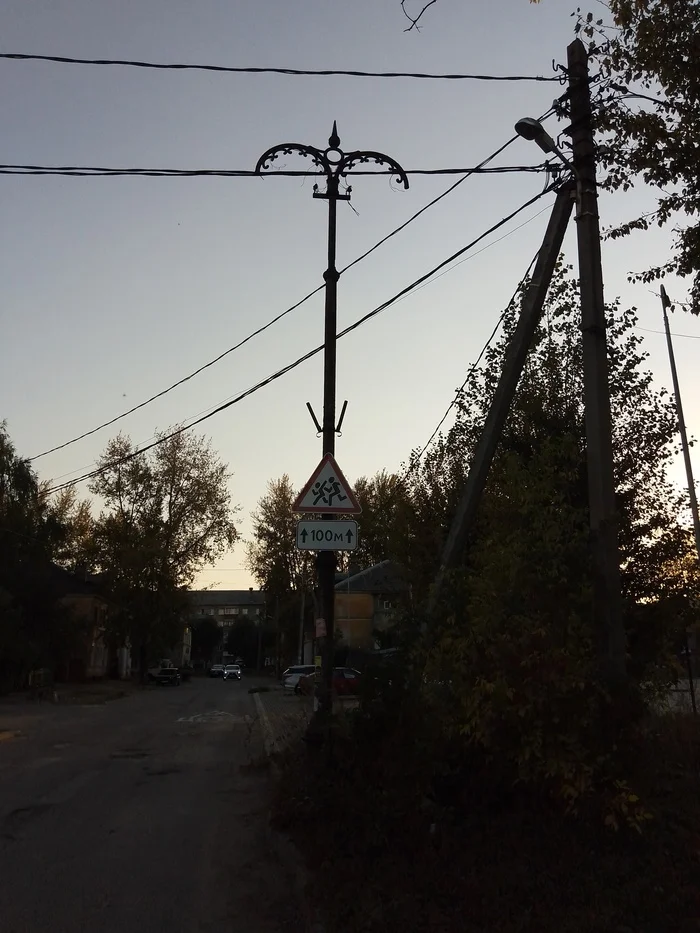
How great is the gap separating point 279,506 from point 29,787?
161ft

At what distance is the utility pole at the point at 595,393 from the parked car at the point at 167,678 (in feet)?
179

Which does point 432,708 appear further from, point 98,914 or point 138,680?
point 138,680

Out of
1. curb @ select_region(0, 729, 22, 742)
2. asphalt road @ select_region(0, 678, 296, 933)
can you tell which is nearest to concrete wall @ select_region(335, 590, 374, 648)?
curb @ select_region(0, 729, 22, 742)

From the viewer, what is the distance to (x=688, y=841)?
651 cm

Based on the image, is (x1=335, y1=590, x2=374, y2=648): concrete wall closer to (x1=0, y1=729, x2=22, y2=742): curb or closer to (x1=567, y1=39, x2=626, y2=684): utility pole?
(x1=0, y1=729, x2=22, y2=742): curb

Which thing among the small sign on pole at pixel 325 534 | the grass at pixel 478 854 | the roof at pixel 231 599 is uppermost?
the roof at pixel 231 599

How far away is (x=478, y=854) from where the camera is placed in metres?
6.05

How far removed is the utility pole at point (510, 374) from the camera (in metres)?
8.94

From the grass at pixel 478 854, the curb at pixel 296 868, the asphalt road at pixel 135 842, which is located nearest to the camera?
the grass at pixel 478 854

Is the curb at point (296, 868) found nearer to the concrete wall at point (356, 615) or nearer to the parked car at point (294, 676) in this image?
the parked car at point (294, 676)

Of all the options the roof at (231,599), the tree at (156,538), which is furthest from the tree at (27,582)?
the roof at (231,599)

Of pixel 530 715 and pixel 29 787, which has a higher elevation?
pixel 530 715

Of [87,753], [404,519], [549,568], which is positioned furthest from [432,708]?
[87,753]

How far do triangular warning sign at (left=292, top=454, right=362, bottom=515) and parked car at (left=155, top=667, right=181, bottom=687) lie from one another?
5260 centimetres
